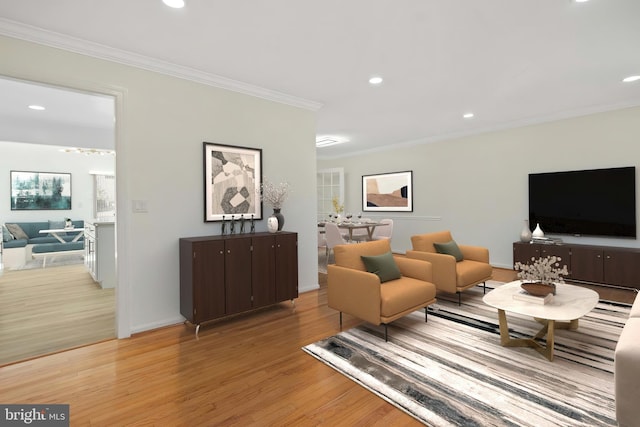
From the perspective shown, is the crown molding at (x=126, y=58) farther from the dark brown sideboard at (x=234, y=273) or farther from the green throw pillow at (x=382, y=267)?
the green throw pillow at (x=382, y=267)

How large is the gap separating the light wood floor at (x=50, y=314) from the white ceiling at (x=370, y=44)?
2.68 meters

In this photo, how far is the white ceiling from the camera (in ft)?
7.87

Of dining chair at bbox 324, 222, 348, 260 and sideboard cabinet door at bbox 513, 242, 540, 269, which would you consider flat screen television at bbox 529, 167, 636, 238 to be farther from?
dining chair at bbox 324, 222, 348, 260

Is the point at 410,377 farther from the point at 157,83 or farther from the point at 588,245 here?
the point at 588,245

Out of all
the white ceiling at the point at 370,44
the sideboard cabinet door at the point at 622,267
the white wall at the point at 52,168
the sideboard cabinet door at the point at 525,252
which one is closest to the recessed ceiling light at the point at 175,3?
the white ceiling at the point at 370,44

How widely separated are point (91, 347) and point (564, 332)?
4.42 meters

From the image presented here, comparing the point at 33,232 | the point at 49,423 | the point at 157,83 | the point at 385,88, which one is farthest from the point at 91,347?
the point at 33,232

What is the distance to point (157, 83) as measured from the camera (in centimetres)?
328

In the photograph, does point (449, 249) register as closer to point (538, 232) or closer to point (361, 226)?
point (538, 232)

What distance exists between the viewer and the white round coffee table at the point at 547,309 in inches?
100

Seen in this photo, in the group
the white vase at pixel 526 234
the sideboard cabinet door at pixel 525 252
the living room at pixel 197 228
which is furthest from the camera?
the white vase at pixel 526 234

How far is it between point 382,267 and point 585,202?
3891 millimetres

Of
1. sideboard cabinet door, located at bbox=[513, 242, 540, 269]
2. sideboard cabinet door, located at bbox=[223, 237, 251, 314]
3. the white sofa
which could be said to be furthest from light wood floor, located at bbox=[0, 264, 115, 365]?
sideboard cabinet door, located at bbox=[513, 242, 540, 269]

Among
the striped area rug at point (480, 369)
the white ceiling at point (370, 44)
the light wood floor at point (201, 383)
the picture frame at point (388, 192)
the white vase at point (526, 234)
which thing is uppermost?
the white ceiling at point (370, 44)
